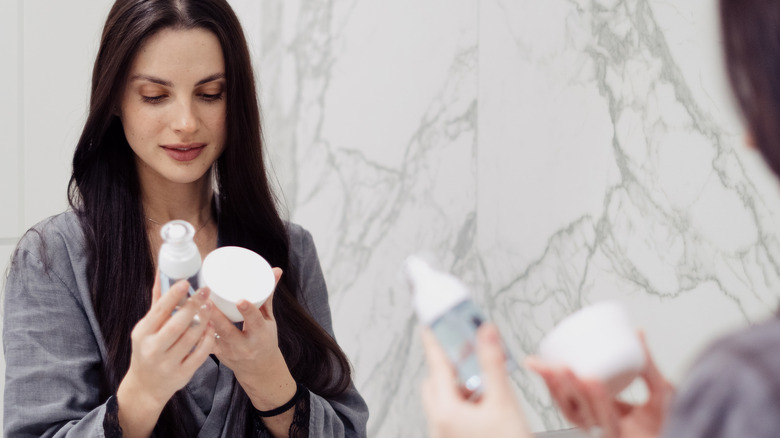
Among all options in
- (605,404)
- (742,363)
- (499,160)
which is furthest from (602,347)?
(499,160)

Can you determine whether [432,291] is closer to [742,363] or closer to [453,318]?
[453,318]

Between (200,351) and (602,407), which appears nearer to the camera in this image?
(602,407)

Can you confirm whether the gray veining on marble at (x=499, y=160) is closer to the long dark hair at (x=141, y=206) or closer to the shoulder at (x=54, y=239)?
the long dark hair at (x=141, y=206)

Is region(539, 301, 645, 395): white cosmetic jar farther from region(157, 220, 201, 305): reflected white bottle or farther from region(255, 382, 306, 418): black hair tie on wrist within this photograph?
region(255, 382, 306, 418): black hair tie on wrist

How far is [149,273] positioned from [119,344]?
0.35 ft

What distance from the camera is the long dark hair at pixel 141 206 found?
3.20 feet

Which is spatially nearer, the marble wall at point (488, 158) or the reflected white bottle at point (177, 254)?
the reflected white bottle at point (177, 254)

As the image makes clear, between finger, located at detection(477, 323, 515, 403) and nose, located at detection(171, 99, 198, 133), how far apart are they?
0.58 metres

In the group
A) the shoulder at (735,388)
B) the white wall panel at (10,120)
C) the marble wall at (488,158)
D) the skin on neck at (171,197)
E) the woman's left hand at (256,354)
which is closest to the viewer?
the shoulder at (735,388)

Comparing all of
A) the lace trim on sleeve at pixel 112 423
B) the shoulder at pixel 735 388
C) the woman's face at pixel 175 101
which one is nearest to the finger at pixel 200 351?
the lace trim on sleeve at pixel 112 423

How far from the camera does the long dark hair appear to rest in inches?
38.4

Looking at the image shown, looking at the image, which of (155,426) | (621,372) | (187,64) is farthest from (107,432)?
(621,372)

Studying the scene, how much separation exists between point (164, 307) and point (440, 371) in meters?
0.33

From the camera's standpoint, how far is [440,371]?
514mm
